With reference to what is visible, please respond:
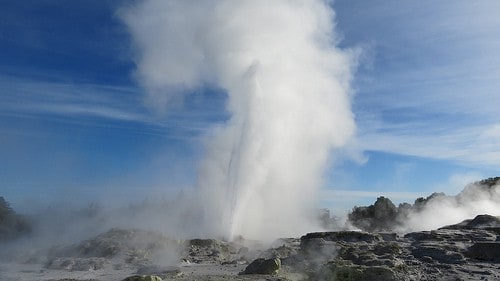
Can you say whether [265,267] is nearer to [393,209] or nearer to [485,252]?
[485,252]

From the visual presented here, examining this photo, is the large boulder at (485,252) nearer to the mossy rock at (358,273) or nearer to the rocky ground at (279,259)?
the rocky ground at (279,259)

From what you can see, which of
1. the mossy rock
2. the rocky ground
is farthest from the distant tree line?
the mossy rock

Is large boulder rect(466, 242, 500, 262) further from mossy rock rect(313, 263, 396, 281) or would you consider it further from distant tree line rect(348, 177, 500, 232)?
distant tree line rect(348, 177, 500, 232)

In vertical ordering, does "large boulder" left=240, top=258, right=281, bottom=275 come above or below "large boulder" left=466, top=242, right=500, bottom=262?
below

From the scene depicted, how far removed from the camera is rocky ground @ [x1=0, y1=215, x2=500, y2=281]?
1890 cm

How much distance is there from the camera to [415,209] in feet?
193

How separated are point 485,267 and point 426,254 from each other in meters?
2.74

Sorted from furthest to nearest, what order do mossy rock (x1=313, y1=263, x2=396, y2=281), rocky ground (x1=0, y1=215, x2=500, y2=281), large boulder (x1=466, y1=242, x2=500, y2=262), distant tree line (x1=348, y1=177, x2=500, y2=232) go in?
1. distant tree line (x1=348, y1=177, x2=500, y2=232)
2. large boulder (x1=466, y1=242, x2=500, y2=262)
3. rocky ground (x1=0, y1=215, x2=500, y2=281)
4. mossy rock (x1=313, y1=263, x2=396, y2=281)

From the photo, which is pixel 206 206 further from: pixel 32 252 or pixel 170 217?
pixel 32 252

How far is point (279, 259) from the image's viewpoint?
66.4ft

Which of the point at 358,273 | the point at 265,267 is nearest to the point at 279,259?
the point at 265,267

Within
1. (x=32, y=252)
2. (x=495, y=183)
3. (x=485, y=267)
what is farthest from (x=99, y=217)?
(x=495, y=183)

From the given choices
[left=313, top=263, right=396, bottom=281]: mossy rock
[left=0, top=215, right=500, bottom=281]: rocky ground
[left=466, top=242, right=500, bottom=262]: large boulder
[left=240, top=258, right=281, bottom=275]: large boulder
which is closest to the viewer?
[left=313, top=263, right=396, bottom=281]: mossy rock

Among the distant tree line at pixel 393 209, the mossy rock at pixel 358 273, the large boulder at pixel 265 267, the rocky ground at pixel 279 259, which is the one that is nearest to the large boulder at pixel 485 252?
the rocky ground at pixel 279 259
